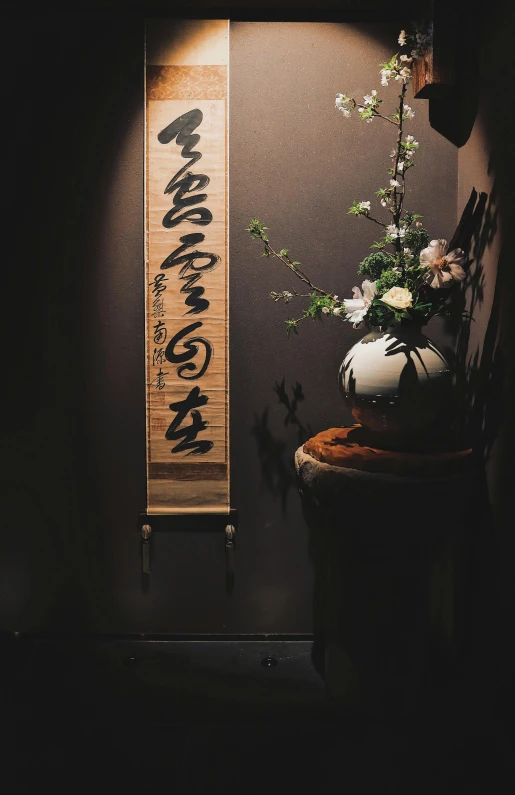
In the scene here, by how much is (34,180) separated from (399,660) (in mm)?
2837

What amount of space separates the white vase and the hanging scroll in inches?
33.1

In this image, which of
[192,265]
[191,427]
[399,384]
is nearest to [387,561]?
[399,384]

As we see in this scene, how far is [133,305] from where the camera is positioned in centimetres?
310

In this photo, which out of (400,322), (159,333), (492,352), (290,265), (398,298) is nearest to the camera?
(398,298)

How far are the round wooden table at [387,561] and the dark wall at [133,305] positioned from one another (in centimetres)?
56

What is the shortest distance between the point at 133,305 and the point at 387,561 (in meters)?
1.76

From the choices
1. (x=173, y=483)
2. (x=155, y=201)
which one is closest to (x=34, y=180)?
(x=155, y=201)

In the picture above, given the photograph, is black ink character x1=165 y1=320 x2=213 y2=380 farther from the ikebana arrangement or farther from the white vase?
the white vase

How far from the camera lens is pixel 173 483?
3.12 m

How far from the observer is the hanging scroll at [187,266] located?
2.97 metres

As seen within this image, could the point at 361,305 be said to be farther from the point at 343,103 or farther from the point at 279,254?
the point at 343,103

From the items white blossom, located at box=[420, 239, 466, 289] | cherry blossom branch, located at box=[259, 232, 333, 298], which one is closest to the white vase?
white blossom, located at box=[420, 239, 466, 289]

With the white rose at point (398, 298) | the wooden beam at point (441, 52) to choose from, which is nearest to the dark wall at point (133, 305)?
the wooden beam at point (441, 52)

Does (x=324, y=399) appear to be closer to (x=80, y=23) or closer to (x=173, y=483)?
(x=173, y=483)
